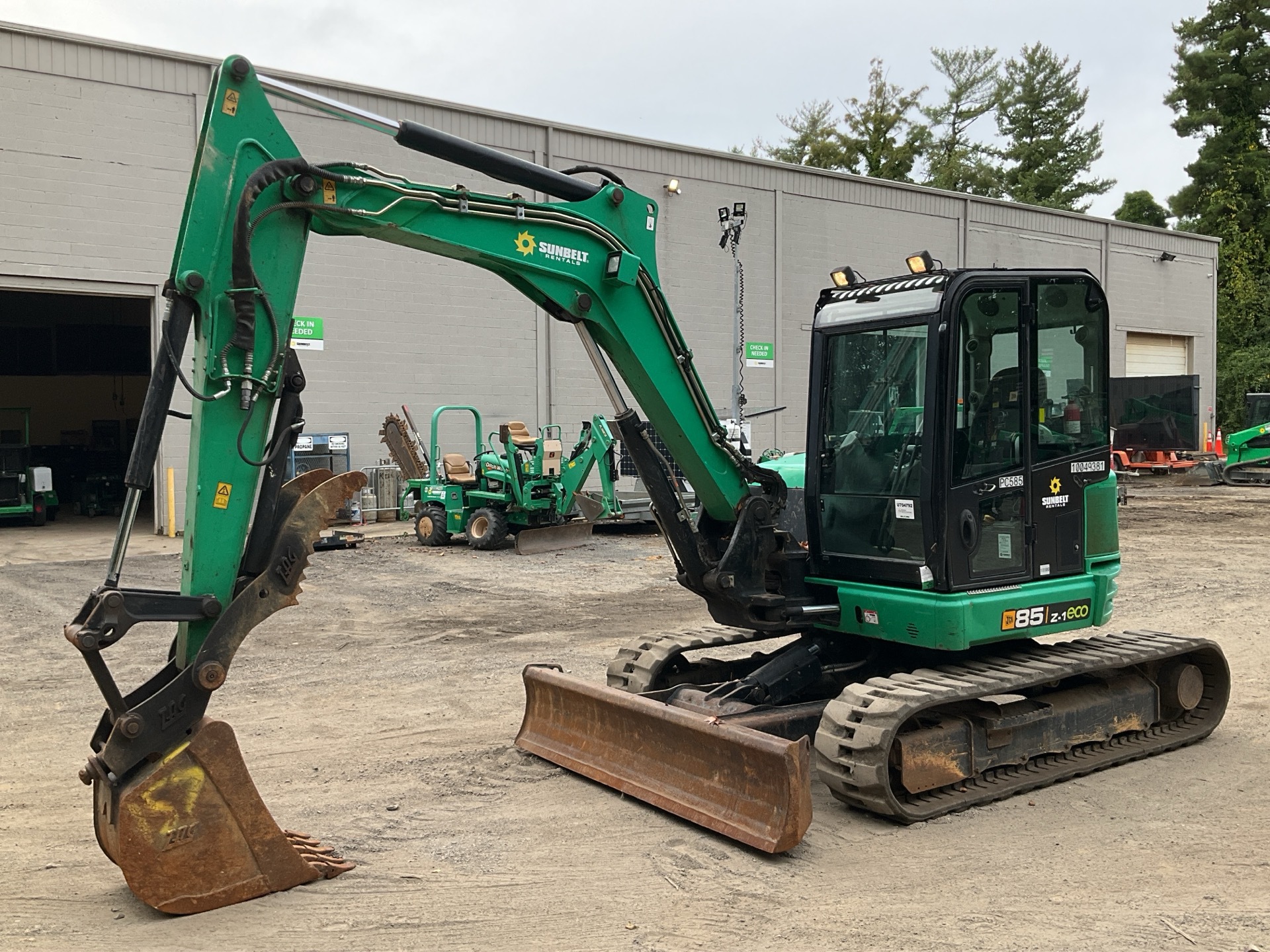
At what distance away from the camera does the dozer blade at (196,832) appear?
13.8ft

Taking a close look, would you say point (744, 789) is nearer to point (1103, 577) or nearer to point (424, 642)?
point (1103, 577)

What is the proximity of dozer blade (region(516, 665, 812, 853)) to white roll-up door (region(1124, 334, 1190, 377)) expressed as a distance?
106 ft

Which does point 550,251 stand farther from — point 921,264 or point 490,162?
point 921,264

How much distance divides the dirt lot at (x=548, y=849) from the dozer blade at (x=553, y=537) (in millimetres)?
7144

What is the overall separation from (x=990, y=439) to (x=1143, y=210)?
51658 mm

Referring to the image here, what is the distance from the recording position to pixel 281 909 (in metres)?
4.41

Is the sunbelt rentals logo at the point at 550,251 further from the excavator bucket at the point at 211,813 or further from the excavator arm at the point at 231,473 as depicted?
the excavator bucket at the point at 211,813

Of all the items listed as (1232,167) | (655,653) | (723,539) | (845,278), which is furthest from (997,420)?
(1232,167)

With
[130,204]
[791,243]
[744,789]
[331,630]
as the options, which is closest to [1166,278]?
[791,243]

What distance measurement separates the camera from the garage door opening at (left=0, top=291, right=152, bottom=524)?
88.1ft

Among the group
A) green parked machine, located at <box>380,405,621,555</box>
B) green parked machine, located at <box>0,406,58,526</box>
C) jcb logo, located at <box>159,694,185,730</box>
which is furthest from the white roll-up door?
jcb logo, located at <box>159,694,185,730</box>

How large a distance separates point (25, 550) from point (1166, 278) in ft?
108

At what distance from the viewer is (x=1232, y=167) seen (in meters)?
46.3

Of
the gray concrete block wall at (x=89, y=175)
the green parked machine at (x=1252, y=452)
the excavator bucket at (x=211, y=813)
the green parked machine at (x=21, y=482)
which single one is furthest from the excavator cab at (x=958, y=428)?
the green parked machine at (x=1252, y=452)
